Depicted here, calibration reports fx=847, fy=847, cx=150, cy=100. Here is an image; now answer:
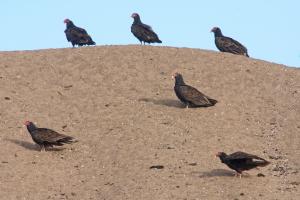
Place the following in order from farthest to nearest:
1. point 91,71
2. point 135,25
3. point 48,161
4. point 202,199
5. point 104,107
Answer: point 135,25 < point 91,71 < point 104,107 < point 48,161 < point 202,199

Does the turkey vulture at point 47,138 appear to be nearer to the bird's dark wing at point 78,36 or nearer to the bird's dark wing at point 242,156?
the bird's dark wing at point 242,156

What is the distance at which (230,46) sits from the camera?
98.4 ft

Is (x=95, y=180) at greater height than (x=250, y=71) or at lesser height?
lesser

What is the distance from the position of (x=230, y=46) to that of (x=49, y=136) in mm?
10678

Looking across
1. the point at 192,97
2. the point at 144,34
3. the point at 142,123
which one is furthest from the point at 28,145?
the point at 144,34

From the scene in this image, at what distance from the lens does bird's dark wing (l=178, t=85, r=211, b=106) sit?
23.9m

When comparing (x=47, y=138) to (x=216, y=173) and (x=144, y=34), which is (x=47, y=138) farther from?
(x=144, y=34)

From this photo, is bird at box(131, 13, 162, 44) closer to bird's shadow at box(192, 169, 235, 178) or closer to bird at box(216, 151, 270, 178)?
bird's shadow at box(192, 169, 235, 178)

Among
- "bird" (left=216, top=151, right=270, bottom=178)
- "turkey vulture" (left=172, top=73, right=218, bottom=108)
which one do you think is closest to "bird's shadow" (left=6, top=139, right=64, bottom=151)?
"turkey vulture" (left=172, top=73, right=218, bottom=108)

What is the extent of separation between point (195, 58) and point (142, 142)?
703 centimetres

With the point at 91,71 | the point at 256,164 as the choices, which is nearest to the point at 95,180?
the point at 256,164

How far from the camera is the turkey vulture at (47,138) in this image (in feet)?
69.3

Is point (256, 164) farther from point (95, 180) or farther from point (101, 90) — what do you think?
point (101, 90)

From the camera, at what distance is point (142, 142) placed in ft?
71.5
